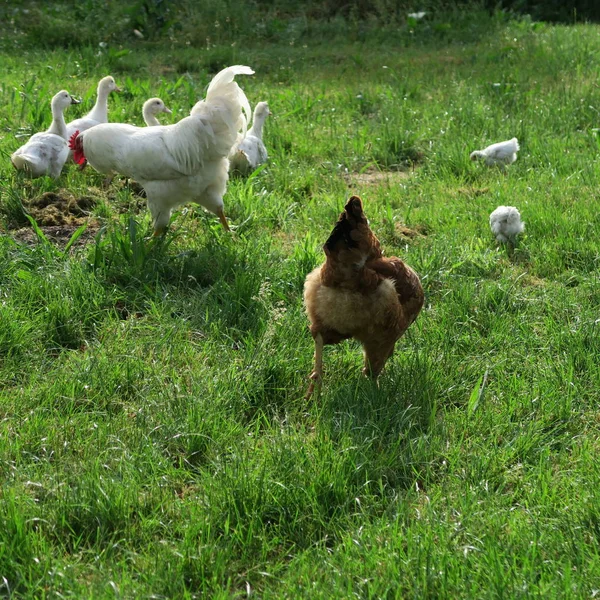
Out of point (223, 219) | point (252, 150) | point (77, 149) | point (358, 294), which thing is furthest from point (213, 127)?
point (358, 294)

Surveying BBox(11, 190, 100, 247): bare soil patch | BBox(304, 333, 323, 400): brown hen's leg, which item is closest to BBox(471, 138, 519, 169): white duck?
BBox(11, 190, 100, 247): bare soil patch

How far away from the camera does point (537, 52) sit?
11891 millimetres

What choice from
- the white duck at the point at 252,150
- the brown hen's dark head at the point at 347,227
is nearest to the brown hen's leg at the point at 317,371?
the brown hen's dark head at the point at 347,227

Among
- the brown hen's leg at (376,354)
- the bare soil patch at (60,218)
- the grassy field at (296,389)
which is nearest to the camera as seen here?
the grassy field at (296,389)

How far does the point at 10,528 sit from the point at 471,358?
2712mm

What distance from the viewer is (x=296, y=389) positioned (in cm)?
435

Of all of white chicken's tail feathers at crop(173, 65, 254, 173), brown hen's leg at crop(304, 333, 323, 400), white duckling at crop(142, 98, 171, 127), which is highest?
white chicken's tail feathers at crop(173, 65, 254, 173)

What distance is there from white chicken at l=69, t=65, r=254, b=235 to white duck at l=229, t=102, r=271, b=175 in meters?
1.15

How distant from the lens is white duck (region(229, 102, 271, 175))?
7.44 m

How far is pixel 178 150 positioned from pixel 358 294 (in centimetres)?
242

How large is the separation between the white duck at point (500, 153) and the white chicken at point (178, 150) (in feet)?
9.02

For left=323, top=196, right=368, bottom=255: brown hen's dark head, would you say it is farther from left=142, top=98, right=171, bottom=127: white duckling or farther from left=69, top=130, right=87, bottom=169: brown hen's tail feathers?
left=142, top=98, right=171, bottom=127: white duckling

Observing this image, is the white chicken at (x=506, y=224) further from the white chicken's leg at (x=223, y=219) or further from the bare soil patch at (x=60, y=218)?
the bare soil patch at (x=60, y=218)

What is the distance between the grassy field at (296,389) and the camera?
3041 millimetres
